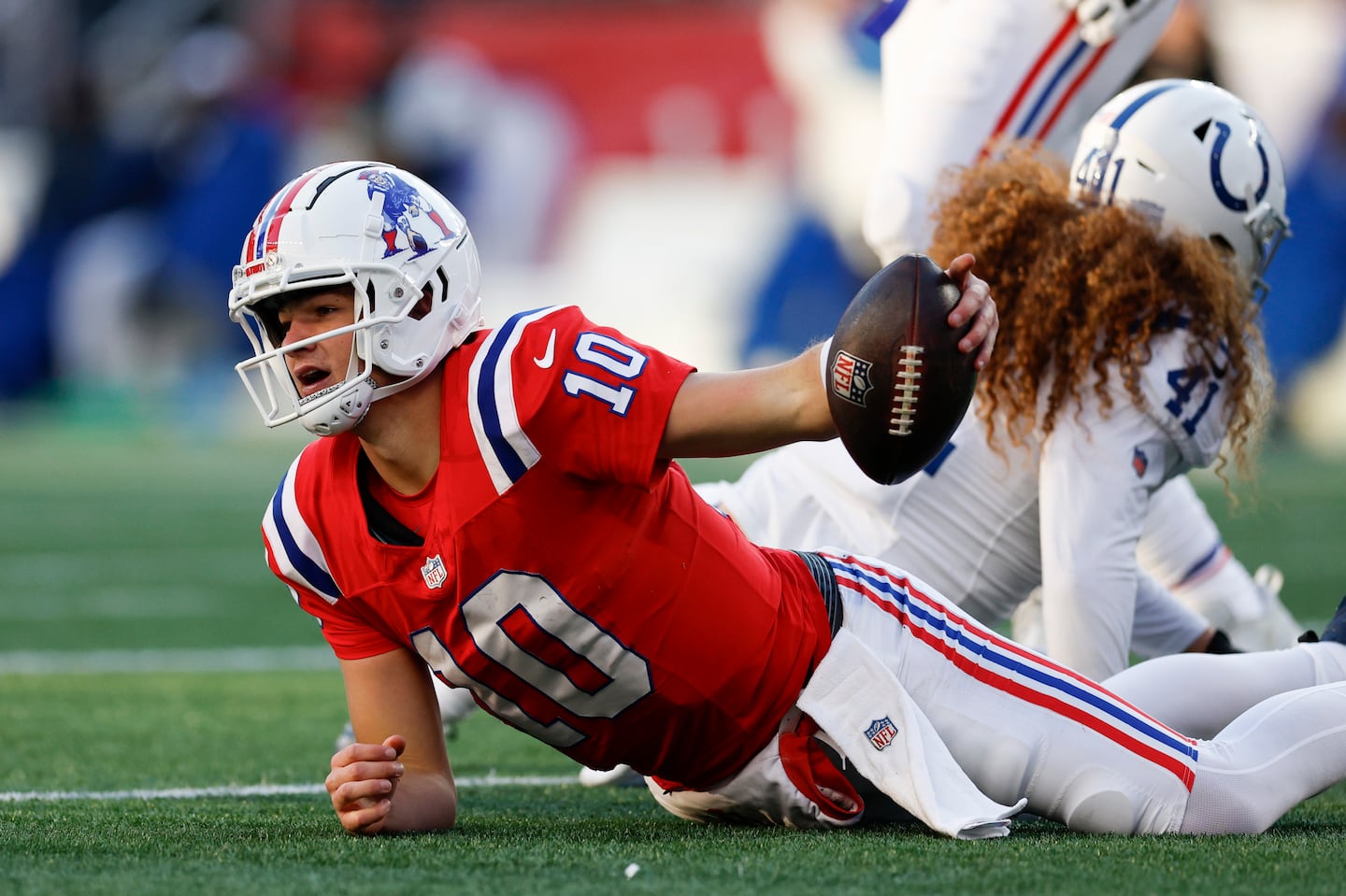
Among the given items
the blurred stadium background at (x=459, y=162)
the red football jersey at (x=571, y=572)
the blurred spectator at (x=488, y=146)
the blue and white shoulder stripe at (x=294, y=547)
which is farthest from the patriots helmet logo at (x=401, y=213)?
the blurred spectator at (x=488, y=146)

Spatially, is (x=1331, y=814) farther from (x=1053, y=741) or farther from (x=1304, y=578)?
(x=1304, y=578)

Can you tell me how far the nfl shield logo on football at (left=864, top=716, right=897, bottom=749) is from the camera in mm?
3021

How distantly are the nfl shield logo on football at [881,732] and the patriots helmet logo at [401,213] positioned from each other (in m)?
1.08

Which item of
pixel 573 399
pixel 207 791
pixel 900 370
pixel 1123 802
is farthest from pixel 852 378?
pixel 207 791

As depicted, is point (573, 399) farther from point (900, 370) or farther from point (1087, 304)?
point (1087, 304)

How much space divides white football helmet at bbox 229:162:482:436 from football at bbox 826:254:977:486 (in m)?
0.72

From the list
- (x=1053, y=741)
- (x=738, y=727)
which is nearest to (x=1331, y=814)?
(x=1053, y=741)

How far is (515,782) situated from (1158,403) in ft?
5.35

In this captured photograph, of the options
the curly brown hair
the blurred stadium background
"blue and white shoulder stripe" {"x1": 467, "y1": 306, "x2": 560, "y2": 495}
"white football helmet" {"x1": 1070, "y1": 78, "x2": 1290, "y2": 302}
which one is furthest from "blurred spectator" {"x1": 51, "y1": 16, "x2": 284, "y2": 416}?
"blue and white shoulder stripe" {"x1": 467, "y1": 306, "x2": 560, "y2": 495}

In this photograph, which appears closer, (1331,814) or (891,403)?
(891,403)

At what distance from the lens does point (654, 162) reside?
704 inches

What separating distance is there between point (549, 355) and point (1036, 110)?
2303 mm

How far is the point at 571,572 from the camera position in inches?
113

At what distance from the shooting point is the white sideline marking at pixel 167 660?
246 inches
